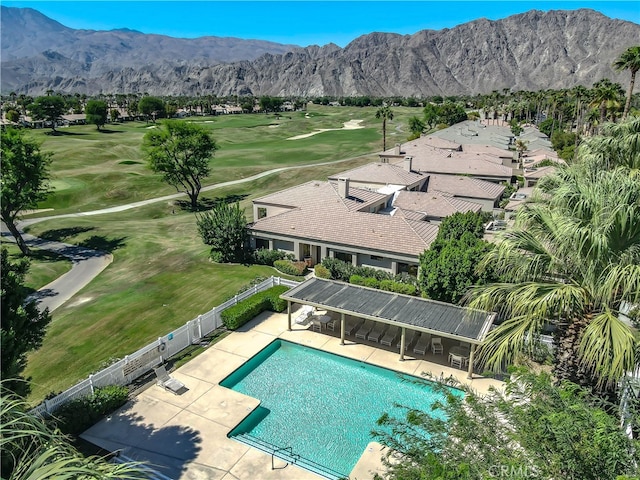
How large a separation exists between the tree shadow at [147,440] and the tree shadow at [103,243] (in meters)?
27.3

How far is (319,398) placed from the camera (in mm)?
18531

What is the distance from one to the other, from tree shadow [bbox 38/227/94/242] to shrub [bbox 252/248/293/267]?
23417mm

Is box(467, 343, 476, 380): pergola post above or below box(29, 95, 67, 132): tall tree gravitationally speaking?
below

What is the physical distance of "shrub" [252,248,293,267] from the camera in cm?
Result: 3412

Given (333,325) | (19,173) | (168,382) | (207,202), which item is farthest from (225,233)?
(207,202)

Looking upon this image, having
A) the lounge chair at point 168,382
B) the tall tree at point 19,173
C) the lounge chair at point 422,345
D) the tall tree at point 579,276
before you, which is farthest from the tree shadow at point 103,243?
the tall tree at point 579,276

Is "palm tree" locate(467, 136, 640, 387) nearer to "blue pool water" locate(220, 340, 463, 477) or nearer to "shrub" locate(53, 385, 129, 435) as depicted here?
"blue pool water" locate(220, 340, 463, 477)

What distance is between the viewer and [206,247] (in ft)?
126

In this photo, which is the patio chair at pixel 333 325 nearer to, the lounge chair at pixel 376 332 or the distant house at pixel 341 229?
the lounge chair at pixel 376 332

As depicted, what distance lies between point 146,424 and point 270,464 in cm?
529

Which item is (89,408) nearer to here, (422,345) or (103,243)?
(422,345)

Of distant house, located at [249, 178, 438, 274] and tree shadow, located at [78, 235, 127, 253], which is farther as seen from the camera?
tree shadow, located at [78, 235, 127, 253]

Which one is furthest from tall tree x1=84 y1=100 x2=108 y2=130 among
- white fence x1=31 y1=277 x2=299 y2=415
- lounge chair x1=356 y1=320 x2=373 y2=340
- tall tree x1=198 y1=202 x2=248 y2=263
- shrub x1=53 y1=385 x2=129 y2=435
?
shrub x1=53 y1=385 x2=129 y2=435

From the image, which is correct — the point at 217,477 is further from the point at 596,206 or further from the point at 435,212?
the point at 435,212
